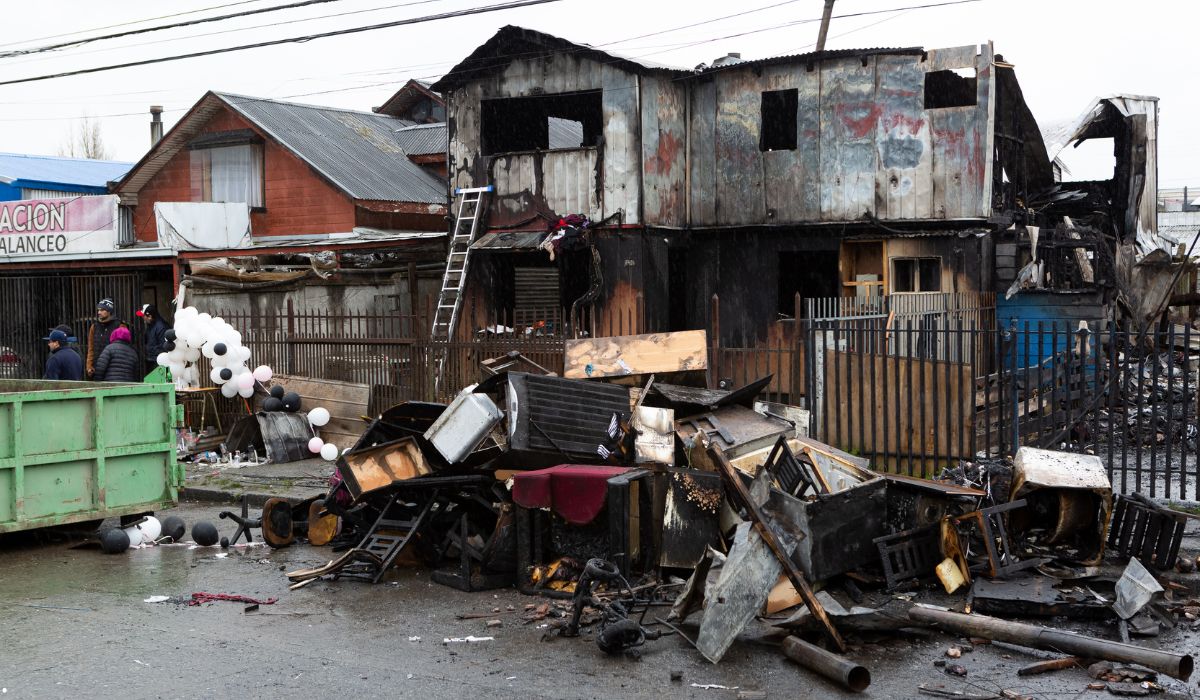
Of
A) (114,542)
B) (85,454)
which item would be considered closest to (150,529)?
(114,542)

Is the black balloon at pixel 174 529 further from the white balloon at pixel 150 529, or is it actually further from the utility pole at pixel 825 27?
the utility pole at pixel 825 27

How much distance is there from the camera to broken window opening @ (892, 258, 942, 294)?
18.6 meters

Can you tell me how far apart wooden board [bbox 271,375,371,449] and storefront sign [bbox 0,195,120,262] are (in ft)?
32.2

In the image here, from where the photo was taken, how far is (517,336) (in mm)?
15492

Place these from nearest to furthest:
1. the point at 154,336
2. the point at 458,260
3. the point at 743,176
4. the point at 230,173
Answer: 1. the point at 154,336
2. the point at 458,260
3. the point at 743,176
4. the point at 230,173

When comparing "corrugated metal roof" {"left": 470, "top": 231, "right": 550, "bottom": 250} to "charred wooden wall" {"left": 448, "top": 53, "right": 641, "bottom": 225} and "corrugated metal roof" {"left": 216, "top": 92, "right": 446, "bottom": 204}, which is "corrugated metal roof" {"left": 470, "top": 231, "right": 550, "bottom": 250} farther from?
"corrugated metal roof" {"left": 216, "top": 92, "right": 446, "bottom": 204}

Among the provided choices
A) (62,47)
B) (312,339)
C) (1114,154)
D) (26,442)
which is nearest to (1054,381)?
(26,442)

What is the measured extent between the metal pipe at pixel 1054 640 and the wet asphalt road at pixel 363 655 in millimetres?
108

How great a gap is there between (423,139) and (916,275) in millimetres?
15141

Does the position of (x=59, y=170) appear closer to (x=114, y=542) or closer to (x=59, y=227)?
(x=59, y=227)

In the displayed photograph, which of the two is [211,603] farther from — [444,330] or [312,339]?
[444,330]

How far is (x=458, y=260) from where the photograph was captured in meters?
19.2

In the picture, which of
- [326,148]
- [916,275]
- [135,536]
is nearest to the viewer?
[135,536]

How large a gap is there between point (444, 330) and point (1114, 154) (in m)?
14.3
